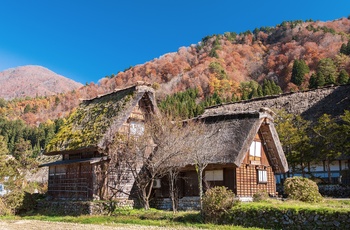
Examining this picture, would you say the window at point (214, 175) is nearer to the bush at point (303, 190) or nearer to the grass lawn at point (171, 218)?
the bush at point (303, 190)

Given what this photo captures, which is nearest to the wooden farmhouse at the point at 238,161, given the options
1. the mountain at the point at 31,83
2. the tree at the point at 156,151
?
the tree at the point at 156,151

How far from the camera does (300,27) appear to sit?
313ft

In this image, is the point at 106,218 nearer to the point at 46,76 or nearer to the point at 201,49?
the point at 201,49

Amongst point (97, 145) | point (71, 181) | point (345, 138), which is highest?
point (345, 138)

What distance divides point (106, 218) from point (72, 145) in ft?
21.3

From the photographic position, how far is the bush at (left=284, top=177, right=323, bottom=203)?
17.8 m

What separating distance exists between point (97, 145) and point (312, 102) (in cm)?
2337

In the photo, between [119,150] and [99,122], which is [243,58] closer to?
[99,122]


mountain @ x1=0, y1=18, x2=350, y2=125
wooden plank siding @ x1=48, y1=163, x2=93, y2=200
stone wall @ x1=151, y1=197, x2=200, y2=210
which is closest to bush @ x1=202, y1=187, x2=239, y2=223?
stone wall @ x1=151, y1=197, x2=200, y2=210

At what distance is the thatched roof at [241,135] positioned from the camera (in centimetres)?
1862

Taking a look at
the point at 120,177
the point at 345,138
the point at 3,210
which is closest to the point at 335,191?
the point at 345,138

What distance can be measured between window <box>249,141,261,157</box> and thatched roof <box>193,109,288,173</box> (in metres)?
0.80

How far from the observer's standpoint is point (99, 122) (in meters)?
21.3

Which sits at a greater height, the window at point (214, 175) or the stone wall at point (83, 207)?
the window at point (214, 175)
